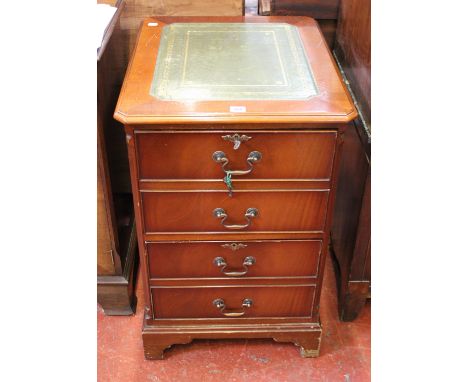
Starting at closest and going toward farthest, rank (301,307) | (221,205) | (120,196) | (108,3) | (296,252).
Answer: (221,205) → (296,252) → (301,307) → (108,3) → (120,196)

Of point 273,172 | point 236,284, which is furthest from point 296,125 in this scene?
point 236,284

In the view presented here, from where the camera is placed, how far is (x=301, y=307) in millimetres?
1543

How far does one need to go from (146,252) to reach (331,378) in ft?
2.28

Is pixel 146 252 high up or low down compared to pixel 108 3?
down

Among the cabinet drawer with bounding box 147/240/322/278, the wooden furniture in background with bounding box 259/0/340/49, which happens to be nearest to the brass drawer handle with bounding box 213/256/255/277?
the cabinet drawer with bounding box 147/240/322/278

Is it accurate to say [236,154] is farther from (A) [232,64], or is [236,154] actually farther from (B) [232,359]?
(B) [232,359]

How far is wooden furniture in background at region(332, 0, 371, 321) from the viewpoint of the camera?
1469 millimetres

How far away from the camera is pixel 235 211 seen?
4.39 feet

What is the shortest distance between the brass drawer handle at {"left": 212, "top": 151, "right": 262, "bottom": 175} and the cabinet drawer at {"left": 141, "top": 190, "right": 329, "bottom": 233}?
0.07 metres

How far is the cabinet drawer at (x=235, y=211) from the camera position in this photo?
1.31m

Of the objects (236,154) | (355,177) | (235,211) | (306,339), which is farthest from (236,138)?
(306,339)

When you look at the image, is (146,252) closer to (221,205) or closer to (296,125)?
(221,205)

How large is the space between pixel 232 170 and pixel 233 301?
0.46m

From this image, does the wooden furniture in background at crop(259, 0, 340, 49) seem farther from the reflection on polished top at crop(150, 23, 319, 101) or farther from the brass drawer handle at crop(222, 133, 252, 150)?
the brass drawer handle at crop(222, 133, 252, 150)
